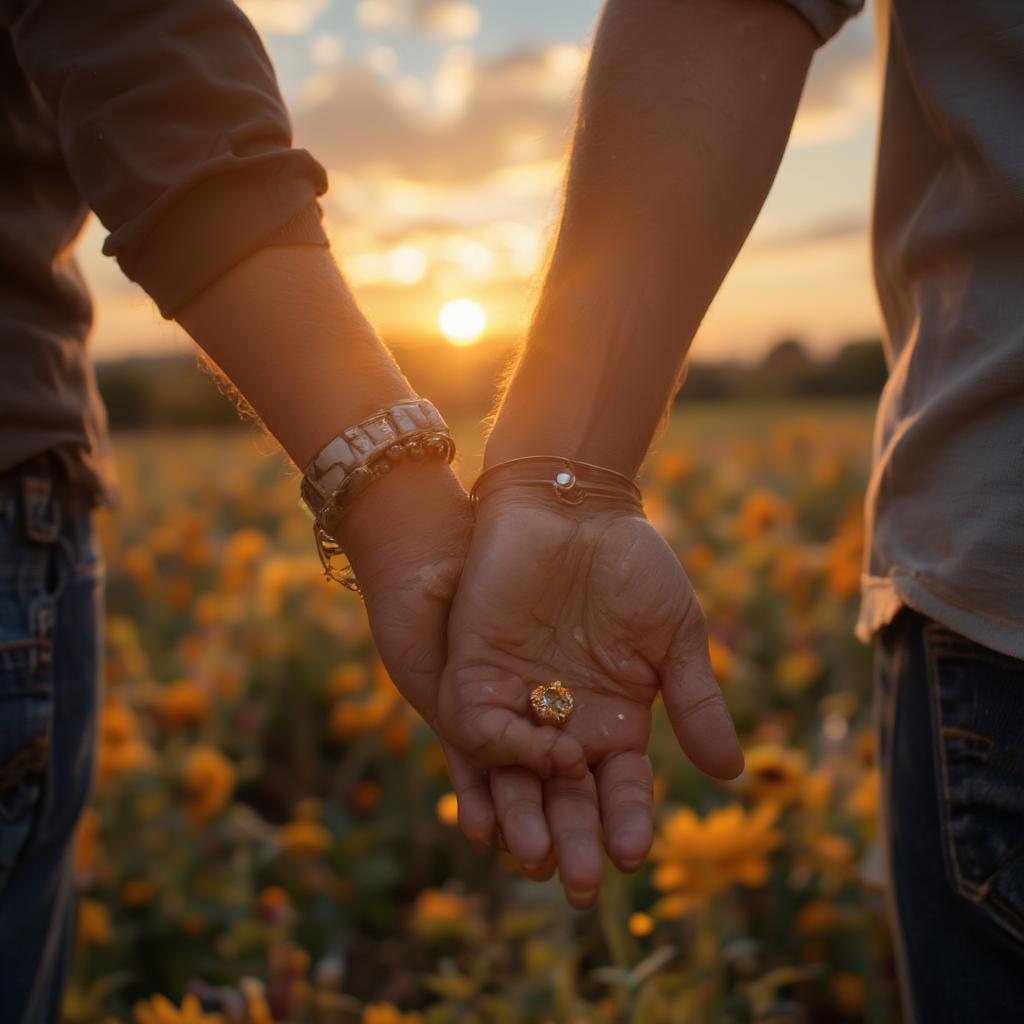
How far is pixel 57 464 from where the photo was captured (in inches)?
45.4

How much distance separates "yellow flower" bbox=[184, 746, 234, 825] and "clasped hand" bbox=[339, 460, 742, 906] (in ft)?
4.75

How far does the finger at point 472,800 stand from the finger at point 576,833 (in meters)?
0.06

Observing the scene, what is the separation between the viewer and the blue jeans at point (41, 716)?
1050 mm

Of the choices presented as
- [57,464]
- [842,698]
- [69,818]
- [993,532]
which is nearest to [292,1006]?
[69,818]

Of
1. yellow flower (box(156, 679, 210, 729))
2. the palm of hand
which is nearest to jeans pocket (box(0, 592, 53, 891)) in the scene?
the palm of hand

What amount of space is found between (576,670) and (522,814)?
0.16 metres

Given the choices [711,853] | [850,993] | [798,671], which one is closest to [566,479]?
[711,853]

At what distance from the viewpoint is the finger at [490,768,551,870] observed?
1000 millimetres

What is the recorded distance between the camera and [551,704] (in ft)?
3.52

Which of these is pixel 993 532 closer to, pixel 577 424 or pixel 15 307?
pixel 577 424

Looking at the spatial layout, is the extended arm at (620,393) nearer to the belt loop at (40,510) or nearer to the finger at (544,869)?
the finger at (544,869)

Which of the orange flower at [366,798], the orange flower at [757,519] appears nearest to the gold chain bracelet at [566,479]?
the orange flower at [366,798]

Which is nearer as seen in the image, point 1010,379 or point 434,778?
point 1010,379

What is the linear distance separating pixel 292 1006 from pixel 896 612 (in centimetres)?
131
